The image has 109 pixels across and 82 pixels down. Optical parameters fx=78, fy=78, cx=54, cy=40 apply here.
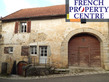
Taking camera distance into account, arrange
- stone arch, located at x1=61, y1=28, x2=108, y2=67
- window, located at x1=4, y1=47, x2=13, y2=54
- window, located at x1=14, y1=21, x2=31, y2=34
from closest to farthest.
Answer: stone arch, located at x1=61, y1=28, x2=108, y2=67, window, located at x1=14, y1=21, x2=31, y2=34, window, located at x1=4, y1=47, x2=13, y2=54

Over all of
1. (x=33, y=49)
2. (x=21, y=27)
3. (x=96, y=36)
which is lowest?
(x=33, y=49)

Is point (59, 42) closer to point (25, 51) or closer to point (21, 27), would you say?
point (25, 51)

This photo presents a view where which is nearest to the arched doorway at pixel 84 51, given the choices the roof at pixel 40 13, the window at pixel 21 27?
the roof at pixel 40 13

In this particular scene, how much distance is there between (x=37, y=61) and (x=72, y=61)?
3361 millimetres

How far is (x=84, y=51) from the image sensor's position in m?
7.26

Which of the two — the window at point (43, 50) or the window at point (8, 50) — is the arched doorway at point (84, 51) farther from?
the window at point (8, 50)

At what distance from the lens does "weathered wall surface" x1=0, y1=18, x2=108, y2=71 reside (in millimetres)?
7016

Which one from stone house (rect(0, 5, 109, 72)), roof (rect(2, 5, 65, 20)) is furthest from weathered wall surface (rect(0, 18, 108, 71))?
roof (rect(2, 5, 65, 20))

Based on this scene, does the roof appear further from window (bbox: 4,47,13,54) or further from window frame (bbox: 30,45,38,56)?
window (bbox: 4,47,13,54)

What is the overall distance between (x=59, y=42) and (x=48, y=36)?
1.23 meters

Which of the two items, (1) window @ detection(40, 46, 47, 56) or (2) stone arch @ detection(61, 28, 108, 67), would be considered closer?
(2) stone arch @ detection(61, 28, 108, 67)

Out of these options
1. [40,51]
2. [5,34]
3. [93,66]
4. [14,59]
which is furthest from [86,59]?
[5,34]

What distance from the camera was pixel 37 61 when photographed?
24.8 feet

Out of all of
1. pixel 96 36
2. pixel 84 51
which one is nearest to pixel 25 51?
pixel 84 51
